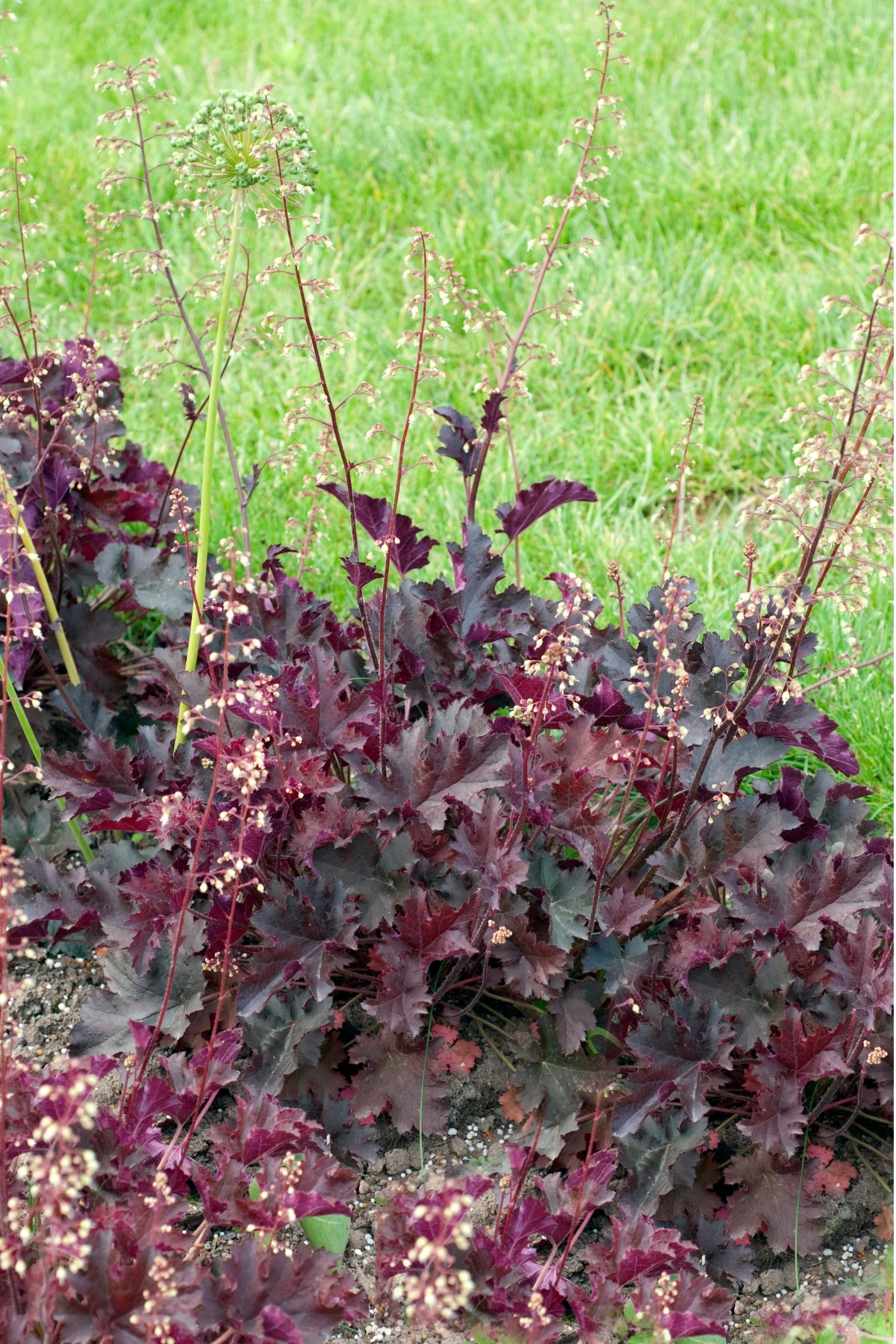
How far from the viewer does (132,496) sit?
2.94 m

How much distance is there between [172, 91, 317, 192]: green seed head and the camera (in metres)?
1.97

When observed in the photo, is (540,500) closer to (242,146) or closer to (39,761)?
(242,146)

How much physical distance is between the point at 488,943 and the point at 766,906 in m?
0.43

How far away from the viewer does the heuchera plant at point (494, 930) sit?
176 cm

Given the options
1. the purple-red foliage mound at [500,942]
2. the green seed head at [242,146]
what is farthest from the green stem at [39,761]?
the green seed head at [242,146]

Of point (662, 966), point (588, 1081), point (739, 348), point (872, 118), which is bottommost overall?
point (588, 1081)

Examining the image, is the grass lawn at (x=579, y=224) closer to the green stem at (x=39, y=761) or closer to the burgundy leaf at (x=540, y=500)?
the burgundy leaf at (x=540, y=500)

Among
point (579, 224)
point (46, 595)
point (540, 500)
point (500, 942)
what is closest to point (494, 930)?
point (500, 942)

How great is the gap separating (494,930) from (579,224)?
3150 millimetres

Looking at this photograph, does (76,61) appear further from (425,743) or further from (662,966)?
(662,966)

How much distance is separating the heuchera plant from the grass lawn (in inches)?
31.9

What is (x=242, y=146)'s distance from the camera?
2.02 meters

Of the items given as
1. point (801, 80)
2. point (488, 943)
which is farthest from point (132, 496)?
point (801, 80)

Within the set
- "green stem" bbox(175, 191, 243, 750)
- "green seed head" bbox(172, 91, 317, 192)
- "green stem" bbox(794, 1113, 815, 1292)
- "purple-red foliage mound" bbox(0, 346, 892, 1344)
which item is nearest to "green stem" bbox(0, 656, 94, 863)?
"purple-red foliage mound" bbox(0, 346, 892, 1344)
